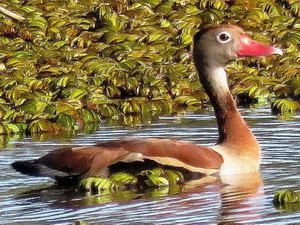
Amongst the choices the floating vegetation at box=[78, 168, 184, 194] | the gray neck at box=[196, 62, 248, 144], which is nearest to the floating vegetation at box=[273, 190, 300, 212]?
the floating vegetation at box=[78, 168, 184, 194]

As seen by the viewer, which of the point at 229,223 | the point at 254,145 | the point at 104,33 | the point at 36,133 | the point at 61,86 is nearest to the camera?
the point at 229,223

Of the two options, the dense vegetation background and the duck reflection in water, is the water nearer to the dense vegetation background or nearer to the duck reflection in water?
the duck reflection in water

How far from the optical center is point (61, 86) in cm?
1584

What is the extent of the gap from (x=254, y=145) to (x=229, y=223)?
264cm

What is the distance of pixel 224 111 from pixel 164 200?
2093mm

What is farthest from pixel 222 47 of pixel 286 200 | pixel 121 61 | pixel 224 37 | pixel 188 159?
pixel 121 61

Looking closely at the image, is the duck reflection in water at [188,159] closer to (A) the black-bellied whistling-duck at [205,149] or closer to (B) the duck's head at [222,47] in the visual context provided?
(A) the black-bellied whistling-duck at [205,149]

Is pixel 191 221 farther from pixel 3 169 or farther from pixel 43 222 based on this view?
pixel 3 169

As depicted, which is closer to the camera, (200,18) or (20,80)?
(20,80)

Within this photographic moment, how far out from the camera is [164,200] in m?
10.1

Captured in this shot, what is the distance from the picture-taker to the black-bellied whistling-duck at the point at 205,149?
35.7 ft

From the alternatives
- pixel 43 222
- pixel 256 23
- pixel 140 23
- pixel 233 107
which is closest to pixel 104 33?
pixel 140 23

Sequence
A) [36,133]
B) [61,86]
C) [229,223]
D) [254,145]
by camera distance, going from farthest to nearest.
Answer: [61,86] → [36,133] → [254,145] → [229,223]

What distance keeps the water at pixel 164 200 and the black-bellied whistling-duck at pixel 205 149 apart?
22 cm
